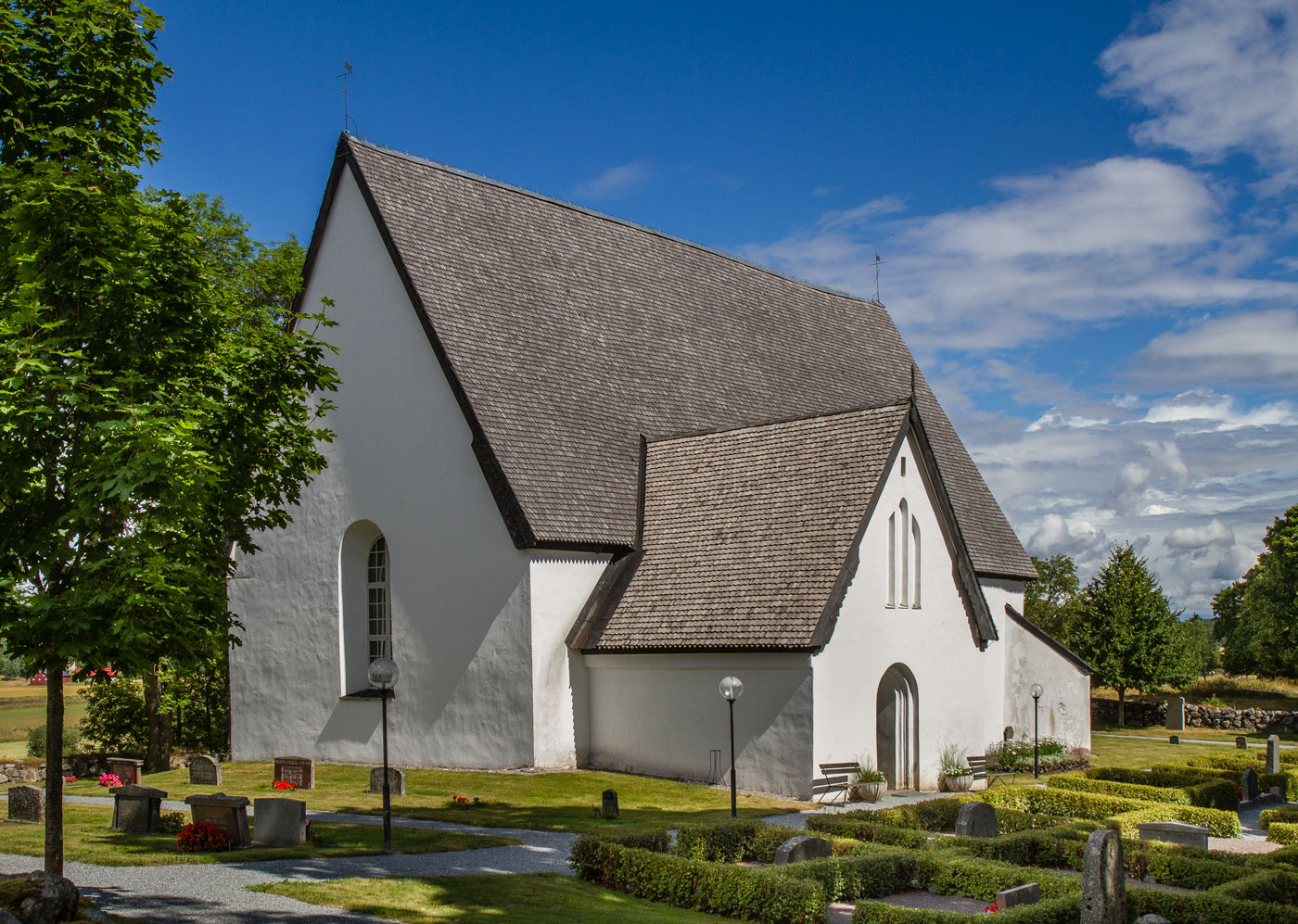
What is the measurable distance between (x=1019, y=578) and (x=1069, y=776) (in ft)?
37.8

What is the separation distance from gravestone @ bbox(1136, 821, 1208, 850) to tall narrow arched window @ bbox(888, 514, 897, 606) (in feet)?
22.5

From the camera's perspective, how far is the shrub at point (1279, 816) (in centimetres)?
2131

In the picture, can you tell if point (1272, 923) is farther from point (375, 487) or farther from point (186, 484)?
point (375, 487)

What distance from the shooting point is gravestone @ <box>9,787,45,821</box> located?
17.6 m

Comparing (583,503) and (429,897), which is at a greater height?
(583,503)

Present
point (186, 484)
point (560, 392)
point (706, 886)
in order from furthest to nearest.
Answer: point (560, 392) → point (706, 886) → point (186, 484)

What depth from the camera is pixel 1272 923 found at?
12.9 meters

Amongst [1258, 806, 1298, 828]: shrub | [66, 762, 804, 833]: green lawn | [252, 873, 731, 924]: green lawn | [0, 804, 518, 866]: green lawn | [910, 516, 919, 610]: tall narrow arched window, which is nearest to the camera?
[252, 873, 731, 924]: green lawn

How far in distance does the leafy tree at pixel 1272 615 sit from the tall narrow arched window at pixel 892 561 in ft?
134

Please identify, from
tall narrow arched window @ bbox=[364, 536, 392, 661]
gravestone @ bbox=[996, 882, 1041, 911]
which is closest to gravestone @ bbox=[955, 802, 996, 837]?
gravestone @ bbox=[996, 882, 1041, 911]

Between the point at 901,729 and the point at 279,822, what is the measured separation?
46.2 ft

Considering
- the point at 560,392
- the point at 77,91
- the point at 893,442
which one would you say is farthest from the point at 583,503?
the point at 77,91

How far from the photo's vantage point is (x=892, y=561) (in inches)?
957

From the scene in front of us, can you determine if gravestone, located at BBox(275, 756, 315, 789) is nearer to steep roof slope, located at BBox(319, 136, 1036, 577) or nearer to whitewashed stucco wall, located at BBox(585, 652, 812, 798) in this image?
whitewashed stucco wall, located at BBox(585, 652, 812, 798)
